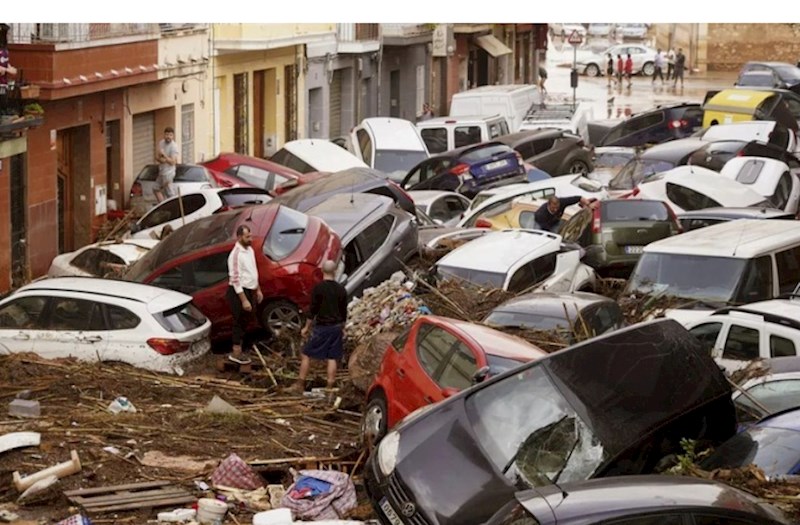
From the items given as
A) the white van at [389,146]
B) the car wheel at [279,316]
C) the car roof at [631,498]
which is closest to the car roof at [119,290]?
the car wheel at [279,316]

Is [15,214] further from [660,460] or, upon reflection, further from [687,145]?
[660,460]

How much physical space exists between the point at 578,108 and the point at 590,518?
34185mm

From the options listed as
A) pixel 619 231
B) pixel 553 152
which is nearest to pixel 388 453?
pixel 619 231

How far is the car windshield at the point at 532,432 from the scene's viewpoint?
1030 cm

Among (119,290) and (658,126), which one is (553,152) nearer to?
(658,126)

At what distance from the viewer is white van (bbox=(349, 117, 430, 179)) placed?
Answer: 112 ft

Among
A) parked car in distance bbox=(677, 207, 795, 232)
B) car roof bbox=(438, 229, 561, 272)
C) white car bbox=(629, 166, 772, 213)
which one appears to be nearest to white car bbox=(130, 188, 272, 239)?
car roof bbox=(438, 229, 561, 272)

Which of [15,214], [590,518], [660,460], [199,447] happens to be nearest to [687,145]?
[15,214]

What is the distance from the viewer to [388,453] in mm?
10773

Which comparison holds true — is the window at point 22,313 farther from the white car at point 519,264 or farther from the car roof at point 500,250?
the car roof at point 500,250

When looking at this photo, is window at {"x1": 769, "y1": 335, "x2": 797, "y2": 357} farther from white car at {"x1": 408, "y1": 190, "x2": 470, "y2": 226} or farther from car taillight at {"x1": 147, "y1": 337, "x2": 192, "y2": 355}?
white car at {"x1": 408, "y1": 190, "x2": 470, "y2": 226}

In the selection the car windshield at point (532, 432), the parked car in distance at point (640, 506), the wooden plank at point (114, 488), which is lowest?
the wooden plank at point (114, 488)

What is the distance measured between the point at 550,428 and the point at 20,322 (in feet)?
26.4

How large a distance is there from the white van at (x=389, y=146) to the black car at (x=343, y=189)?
349 inches
